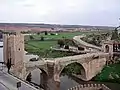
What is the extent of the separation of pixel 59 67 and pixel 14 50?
7.11 meters

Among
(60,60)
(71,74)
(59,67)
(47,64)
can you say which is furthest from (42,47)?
(47,64)

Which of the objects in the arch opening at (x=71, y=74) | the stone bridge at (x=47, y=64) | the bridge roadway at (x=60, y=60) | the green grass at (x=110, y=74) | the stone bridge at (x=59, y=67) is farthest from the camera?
the green grass at (x=110, y=74)

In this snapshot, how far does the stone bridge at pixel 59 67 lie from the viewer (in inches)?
970

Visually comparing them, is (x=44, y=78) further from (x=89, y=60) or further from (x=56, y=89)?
(x=89, y=60)

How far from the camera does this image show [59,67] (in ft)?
88.0

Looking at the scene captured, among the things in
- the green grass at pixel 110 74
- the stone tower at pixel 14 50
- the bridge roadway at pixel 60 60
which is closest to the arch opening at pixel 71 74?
the bridge roadway at pixel 60 60

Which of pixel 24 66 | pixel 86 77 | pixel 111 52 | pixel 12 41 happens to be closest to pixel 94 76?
pixel 86 77

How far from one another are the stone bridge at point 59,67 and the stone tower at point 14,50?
1388 millimetres

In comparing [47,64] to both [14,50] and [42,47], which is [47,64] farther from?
[42,47]

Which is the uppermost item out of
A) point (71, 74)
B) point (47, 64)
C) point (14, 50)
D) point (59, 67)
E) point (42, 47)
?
point (14, 50)

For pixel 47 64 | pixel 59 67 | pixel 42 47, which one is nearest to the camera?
pixel 47 64

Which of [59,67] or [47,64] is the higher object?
[47,64]

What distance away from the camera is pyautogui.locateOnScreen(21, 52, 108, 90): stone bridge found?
2464 cm

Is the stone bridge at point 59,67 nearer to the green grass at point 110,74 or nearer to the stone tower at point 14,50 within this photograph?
the green grass at point 110,74
